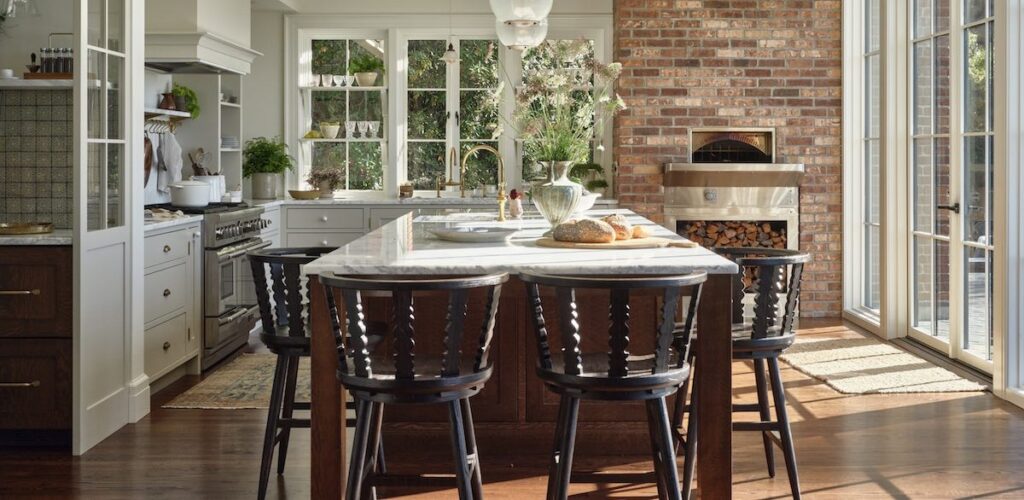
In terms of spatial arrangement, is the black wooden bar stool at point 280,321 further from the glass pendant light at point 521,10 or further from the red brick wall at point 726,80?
the red brick wall at point 726,80

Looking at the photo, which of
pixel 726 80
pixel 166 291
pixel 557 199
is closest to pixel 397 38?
pixel 726 80

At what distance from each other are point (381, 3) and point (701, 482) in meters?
6.31

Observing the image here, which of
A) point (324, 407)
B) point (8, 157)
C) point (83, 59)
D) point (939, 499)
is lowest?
point (939, 499)

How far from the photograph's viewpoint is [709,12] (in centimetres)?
826

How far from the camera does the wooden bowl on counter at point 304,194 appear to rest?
28.4 feet

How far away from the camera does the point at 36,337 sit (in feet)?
14.8

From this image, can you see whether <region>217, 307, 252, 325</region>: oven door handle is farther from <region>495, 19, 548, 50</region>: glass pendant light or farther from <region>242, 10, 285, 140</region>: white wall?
<region>495, 19, 548, 50</region>: glass pendant light

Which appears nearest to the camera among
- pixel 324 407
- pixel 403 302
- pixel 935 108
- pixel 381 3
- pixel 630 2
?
pixel 403 302

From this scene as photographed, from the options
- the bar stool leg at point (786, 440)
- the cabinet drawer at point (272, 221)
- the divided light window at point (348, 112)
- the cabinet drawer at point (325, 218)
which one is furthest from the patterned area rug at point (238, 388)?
the divided light window at point (348, 112)

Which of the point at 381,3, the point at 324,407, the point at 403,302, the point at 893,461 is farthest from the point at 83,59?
the point at 381,3

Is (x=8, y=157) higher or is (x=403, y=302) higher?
(x=8, y=157)

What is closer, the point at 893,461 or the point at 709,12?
the point at 893,461

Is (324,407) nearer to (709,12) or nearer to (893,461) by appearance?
(893,461)

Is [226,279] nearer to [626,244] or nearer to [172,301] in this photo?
[172,301]
